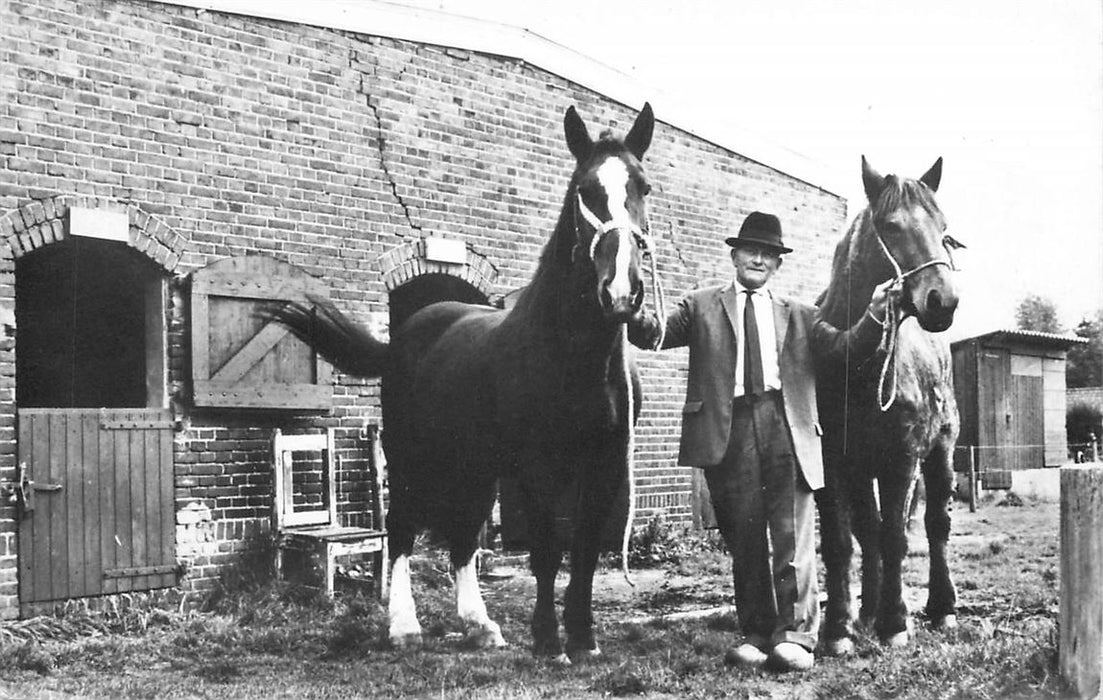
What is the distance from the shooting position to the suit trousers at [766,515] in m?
4.93

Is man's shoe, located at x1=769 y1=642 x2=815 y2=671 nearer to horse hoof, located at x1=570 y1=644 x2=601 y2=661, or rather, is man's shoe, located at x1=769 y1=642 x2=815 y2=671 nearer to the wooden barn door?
horse hoof, located at x1=570 y1=644 x2=601 y2=661

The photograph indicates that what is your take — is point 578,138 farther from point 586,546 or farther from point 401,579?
point 401,579

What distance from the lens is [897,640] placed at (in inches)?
206

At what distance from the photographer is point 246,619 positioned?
683 cm

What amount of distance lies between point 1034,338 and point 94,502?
9654mm

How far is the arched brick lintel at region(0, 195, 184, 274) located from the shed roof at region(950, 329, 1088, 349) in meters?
8.89

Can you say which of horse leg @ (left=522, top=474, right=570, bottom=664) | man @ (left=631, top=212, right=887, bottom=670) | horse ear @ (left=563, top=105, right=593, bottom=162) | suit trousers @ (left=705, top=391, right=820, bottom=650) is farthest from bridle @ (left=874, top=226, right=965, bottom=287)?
horse leg @ (left=522, top=474, right=570, bottom=664)

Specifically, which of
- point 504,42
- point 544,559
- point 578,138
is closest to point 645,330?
point 578,138

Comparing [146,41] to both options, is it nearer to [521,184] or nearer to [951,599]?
[521,184]

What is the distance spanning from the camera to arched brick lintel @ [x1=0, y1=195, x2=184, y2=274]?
21.9 feet

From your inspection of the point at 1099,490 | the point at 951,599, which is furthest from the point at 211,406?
the point at 1099,490

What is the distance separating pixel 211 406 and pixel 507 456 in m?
3.09

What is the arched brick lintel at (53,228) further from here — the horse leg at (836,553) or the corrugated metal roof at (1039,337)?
the corrugated metal roof at (1039,337)

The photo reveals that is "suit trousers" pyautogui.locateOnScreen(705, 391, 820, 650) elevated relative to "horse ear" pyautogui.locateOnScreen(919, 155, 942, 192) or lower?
lower
